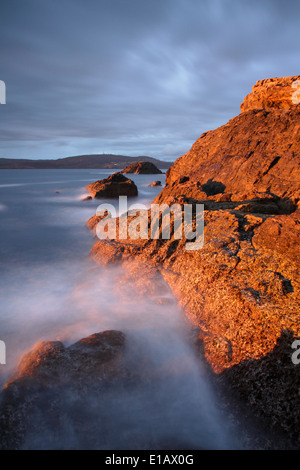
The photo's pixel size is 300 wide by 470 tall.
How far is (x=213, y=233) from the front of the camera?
5348 millimetres

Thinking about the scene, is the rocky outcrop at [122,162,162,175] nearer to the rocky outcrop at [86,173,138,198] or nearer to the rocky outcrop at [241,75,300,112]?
the rocky outcrop at [86,173,138,198]

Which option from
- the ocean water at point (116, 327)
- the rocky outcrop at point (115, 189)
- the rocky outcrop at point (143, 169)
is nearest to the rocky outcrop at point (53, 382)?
the ocean water at point (116, 327)

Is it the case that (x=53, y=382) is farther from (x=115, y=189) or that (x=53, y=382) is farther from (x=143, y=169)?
(x=143, y=169)

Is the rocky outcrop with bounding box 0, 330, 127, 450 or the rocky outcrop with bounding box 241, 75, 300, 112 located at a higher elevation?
the rocky outcrop with bounding box 241, 75, 300, 112

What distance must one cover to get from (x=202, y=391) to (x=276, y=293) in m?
1.82

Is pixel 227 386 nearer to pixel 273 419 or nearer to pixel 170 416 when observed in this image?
pixel 273 419

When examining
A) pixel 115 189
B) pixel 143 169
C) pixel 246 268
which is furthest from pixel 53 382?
pixel 143 169

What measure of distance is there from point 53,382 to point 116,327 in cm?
160

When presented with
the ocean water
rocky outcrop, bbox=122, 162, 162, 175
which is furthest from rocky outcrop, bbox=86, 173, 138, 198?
rocky outcrop, bbox=122, 162, 162, 175

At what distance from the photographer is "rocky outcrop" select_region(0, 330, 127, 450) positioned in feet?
9.35

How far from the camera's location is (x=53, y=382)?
3.30 m

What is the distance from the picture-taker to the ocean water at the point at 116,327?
3.03 m

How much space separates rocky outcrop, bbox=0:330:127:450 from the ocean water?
180 millimetres

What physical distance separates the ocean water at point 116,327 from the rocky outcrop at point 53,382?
0.18 metres
